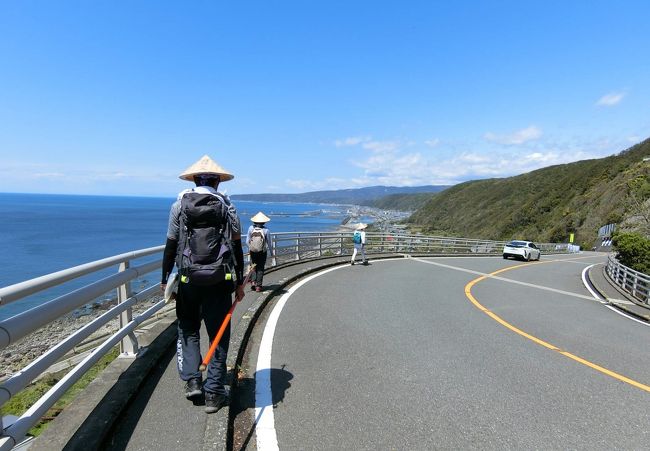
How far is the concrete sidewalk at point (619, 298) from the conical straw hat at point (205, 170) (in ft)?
35.7

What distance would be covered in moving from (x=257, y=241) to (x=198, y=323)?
19.2 feet

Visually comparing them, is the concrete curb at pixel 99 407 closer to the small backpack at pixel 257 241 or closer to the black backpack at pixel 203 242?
the black backpack at pixel 203 242

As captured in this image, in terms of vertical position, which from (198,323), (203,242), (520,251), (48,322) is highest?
(203,242)

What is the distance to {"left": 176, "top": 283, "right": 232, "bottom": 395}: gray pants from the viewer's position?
3.48 meters

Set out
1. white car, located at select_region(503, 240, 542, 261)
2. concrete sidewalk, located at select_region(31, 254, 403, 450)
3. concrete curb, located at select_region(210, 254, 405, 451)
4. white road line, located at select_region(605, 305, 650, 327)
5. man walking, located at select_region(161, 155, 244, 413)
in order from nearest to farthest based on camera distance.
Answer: concrete sidewalk, located at select_region(31, 254, 403, 450) < concrete curb, located at select_region(210, 254, 405, 451) < man walking, located at select_region(161, 155, 244, 413) < white road line, located at select_region(605, 305, 650, 327) < white car, located at select_region(503, 240, 542, 261)

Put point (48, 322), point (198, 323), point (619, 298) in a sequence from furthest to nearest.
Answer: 1. point (619, 298)
2. point (198, 323)
3. point (48, 322)

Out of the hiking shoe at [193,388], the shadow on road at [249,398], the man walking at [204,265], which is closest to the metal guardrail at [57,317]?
the man walking at [204,265]

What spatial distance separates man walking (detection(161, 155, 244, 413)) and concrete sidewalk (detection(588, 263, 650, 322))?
10.7m

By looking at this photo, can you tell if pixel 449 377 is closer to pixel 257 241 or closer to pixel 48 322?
pixel 48 322

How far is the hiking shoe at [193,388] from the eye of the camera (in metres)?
3.51

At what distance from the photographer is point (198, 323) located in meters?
3.64

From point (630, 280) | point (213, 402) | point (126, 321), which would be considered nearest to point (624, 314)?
point (630, 280)

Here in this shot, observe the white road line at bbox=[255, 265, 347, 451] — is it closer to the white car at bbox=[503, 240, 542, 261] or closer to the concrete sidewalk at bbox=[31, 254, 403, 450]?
the concrete sidewalk at bbox=[31, 254, 403, 450]

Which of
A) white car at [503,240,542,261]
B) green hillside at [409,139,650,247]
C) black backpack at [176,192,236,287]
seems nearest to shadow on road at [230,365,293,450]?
black backpack at [176,192,236,287]
